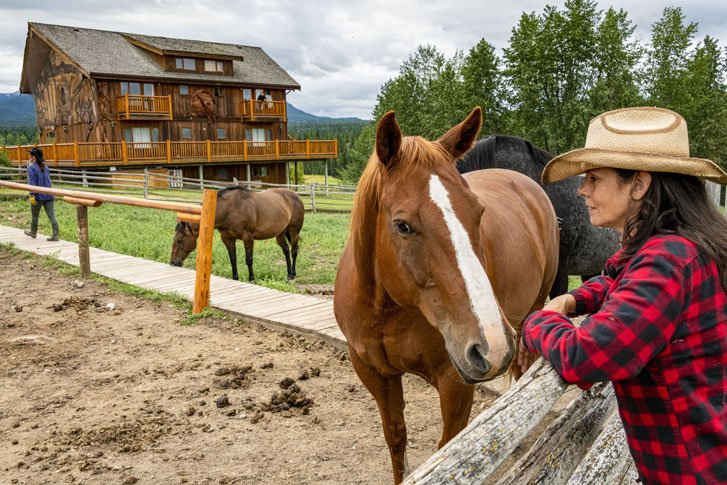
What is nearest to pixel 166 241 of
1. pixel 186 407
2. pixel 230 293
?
pixel 230 293

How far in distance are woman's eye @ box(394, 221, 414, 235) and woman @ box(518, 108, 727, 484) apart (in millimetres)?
595

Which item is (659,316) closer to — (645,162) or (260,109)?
(645,162)

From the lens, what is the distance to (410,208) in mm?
1902

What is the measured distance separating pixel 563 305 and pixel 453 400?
101 centimetres

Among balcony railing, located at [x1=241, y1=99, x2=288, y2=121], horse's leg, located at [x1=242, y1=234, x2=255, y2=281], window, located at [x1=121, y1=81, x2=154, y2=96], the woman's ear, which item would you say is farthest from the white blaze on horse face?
Answer: balcony railing, located at [x1=241, y1=99, x2=288, y2=121]

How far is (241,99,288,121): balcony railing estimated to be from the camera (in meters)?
32.4

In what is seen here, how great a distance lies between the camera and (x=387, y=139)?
2006mm

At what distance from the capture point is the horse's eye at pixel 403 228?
6.28 ft

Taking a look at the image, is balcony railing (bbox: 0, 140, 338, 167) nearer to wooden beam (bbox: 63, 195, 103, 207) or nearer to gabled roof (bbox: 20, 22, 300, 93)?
gabled roof (bbox: 20, 22, 300, 93)

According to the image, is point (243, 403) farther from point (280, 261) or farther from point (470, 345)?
point (280, 261)

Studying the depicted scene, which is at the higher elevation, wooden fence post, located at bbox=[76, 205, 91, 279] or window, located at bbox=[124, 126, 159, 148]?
window, located at bbox=[124, 126, 159, 148]

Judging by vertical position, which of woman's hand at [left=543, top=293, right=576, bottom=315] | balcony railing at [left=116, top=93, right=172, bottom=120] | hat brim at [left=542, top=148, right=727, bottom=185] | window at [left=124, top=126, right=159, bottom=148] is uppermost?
balcony railing at [left=116, top=93, right=172, bottom=120]

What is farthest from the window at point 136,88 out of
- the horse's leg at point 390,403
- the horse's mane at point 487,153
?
the horse's leg at point 390,403

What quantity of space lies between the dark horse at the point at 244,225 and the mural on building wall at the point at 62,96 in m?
22.2
